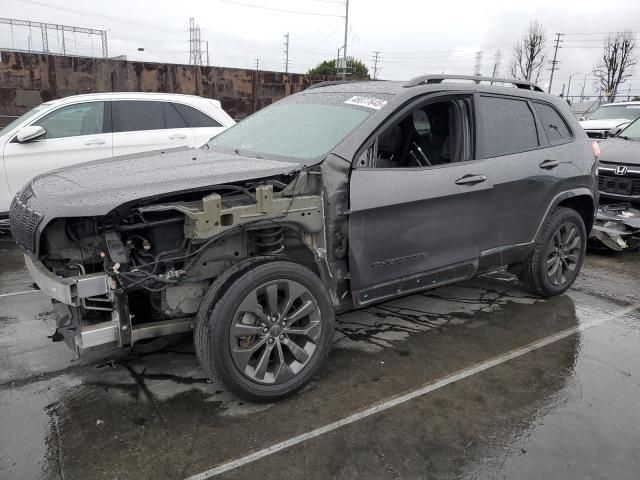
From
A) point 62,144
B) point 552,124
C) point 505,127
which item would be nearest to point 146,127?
point 62,144

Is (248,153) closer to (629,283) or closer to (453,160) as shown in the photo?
(453,160)

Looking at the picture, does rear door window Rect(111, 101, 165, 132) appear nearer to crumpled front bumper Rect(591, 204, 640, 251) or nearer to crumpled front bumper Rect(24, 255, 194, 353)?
crumpled front bumper Rect(24, 255, 194, 353)

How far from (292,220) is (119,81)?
11154 millimetres

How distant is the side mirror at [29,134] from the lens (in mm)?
6305

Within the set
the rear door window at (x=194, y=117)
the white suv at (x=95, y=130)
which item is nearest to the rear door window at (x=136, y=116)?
the white suv at (x=95, y=130)

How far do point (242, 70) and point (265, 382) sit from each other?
40.2 ft

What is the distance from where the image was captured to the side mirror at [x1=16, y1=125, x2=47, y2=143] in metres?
6.30

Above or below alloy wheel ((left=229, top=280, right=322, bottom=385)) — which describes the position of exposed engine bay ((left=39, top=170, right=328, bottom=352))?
above

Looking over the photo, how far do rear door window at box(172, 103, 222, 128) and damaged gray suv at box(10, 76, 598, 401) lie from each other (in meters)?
3.09

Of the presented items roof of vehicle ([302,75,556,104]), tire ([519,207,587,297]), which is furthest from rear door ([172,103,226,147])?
tire ([519,207,587,297])

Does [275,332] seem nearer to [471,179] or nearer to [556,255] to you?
[471,179]

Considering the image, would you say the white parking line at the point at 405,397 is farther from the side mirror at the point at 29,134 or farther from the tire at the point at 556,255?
the side mirror at the point at 29,134

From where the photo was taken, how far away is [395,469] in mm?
2594

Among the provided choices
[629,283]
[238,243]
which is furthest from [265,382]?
[629,283]
